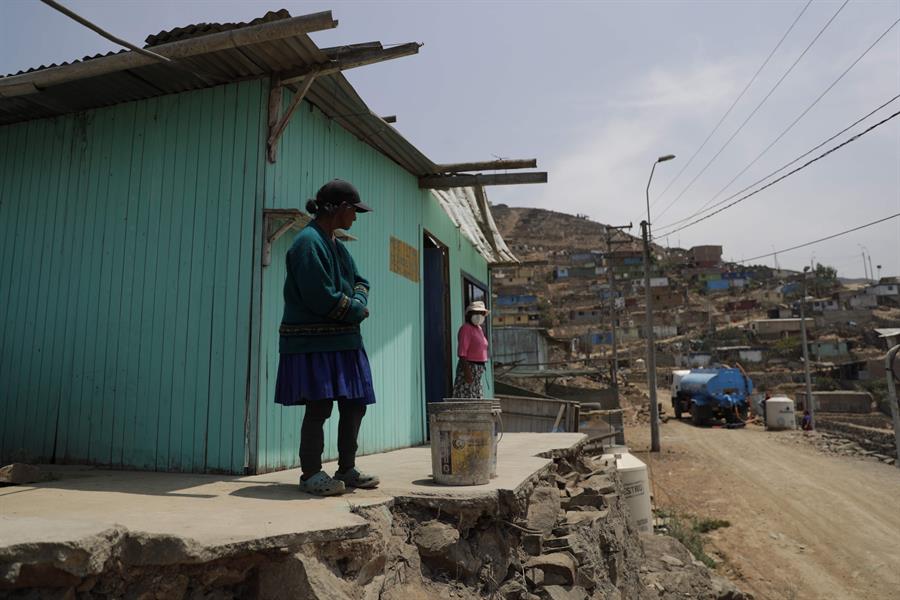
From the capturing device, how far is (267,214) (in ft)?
15.4

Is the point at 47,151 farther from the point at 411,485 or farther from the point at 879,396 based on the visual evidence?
the point at 879,396

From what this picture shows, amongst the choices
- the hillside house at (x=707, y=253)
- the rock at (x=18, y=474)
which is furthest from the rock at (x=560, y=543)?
the hillside house at (x=707, y=253)

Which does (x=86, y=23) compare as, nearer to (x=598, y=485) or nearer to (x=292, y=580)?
(x=292, y=580)

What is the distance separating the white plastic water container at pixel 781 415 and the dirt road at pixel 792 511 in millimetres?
3957

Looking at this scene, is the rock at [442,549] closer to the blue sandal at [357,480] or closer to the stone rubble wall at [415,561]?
the stone rubble wall at [415,561]

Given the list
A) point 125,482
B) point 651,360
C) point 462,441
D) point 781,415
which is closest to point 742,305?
point 781,415

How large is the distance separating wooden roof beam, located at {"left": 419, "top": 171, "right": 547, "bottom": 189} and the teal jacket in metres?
4.23

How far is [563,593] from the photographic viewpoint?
363cm

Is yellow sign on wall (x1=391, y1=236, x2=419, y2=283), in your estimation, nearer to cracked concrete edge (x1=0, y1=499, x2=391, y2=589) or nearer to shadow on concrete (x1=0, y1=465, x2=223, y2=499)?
shadow on concrete (x1=0, y1=465, x2=223, y2=499)

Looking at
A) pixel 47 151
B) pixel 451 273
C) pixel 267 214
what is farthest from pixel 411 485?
pixel 451 273

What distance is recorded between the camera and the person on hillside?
3.34 metres

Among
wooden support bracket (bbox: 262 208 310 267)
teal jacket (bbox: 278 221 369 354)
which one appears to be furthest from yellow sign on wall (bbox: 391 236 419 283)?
teal jacket (bbox: 278 221 369 354)

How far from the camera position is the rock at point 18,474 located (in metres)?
3.76

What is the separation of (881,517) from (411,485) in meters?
11.4
